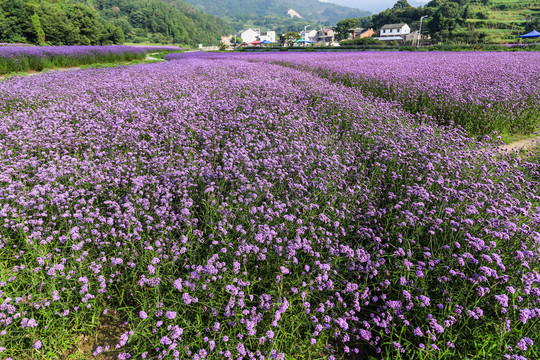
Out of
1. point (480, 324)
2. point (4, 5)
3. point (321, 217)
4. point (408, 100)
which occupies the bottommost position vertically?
point (480, 324)

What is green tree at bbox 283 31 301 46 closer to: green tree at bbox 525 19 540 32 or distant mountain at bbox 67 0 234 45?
distant mountain at bbox 67 0 234 45

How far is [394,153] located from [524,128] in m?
5.74

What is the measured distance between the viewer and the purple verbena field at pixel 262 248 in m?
2.00

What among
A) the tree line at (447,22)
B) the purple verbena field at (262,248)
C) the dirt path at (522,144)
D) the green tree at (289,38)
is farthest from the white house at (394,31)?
the purple verbena field at (262,248)

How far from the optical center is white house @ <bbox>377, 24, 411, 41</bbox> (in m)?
83.6

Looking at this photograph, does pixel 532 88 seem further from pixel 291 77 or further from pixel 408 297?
pixel 408 297

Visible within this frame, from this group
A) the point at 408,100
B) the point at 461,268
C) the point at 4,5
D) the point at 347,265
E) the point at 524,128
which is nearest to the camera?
the point at 461,268

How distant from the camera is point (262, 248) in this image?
8.45ft

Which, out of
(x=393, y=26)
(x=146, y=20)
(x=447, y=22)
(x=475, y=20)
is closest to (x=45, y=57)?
(x=447, y=22)

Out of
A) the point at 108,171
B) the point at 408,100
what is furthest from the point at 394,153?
the point at 408,100

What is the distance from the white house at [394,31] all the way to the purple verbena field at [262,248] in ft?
308

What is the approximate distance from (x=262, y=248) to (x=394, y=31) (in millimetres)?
104738

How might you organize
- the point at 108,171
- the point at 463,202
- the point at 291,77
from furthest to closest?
the point at 291,77 → the point at 108,171 → the point at 463,202

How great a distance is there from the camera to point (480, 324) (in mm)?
2016
